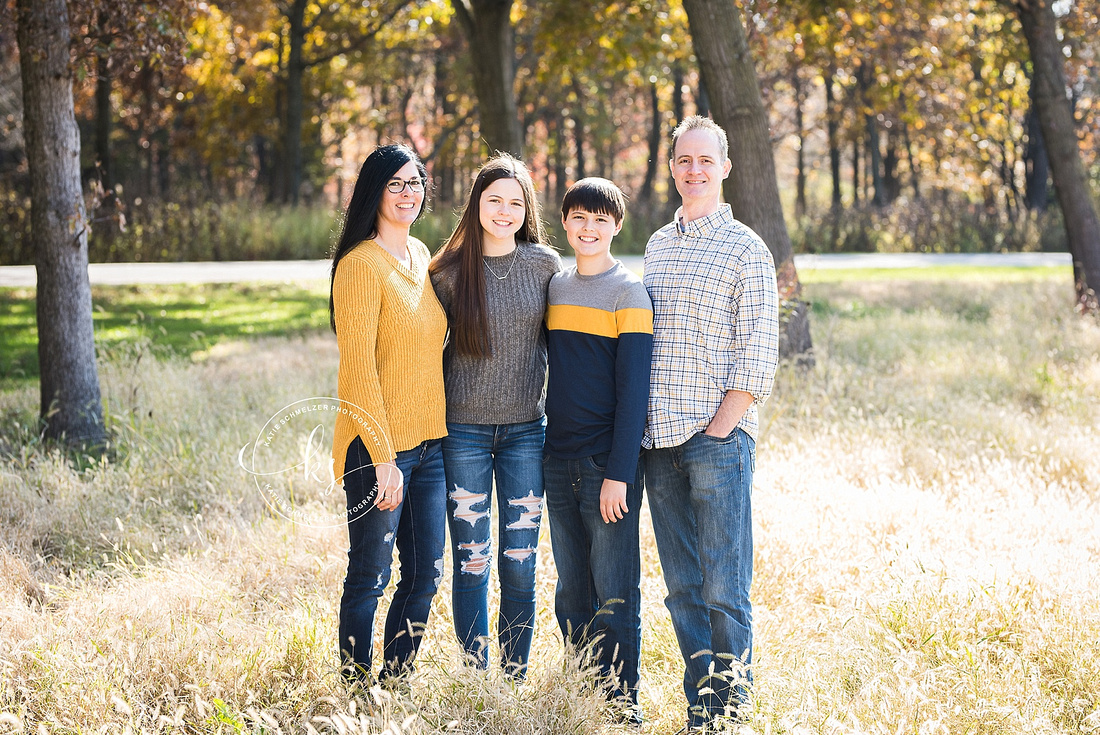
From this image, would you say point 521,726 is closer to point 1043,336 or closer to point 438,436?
point 438,436

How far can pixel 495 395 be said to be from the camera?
9.77 feet

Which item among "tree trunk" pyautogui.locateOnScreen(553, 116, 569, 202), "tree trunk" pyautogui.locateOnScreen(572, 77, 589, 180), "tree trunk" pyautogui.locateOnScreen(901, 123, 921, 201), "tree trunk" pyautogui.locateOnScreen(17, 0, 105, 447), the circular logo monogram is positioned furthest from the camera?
"tree trunk" pyautogui.locateOnScreen(553, 116, 569, 202)

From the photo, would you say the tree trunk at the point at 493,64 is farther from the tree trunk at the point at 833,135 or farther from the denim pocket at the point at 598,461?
the tree trunk at the point at 833,135

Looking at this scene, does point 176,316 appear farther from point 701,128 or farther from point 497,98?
point 701,128

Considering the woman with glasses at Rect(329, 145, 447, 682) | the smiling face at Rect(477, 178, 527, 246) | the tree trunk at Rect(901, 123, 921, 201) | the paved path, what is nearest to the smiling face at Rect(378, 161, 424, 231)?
the woman with glasses at Rect(329, 145, 447, 682)

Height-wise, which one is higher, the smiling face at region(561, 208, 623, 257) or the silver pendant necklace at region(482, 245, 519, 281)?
the smiling face at region(561, 208, 623, 257)

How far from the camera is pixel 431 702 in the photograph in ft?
9.30

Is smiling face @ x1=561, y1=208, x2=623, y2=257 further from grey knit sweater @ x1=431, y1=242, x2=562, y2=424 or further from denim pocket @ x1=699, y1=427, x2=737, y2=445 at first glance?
denim pocket @ x1=699, y1=427, x2=737, y2=445

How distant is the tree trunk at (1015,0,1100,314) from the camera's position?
35.1 ft

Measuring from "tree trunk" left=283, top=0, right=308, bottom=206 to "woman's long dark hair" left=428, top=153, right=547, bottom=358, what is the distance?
1714 centimetres

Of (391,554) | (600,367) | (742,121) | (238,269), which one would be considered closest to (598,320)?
(600,367)

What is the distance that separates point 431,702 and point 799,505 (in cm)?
242

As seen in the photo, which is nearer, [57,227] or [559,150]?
[57,227]

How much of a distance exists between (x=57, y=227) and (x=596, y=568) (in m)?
4.57
